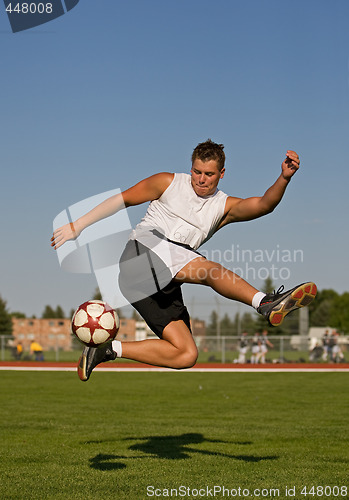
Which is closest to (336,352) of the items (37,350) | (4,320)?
(37,350)

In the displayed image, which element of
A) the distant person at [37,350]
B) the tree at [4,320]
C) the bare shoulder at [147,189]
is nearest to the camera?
the bare shoulder at [147,189]

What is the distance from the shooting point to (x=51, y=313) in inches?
6309

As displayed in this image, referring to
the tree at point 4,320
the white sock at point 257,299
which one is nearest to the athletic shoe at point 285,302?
the white sock at point 257,299

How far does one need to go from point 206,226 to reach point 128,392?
12328mm

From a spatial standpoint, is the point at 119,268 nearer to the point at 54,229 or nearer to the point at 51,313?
the point at 54,229

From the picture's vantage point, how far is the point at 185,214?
648 centimetres

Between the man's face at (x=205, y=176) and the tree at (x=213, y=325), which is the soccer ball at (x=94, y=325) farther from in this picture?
the tree at (x=213, y=325)

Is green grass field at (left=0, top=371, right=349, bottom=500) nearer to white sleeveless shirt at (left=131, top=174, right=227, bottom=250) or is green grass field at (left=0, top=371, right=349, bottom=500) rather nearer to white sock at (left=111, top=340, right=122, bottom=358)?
white sock at (left=111, top=340, right=122, bottom=358)

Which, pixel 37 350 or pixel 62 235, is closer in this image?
pixel 62 235

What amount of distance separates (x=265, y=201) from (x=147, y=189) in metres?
1.22

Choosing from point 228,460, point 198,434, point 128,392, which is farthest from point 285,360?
point 228,460

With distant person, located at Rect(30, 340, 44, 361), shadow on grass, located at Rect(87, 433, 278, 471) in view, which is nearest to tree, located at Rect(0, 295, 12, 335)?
distant person, located at Rect(30, 340, 44, 361)

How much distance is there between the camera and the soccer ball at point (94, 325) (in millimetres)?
6461

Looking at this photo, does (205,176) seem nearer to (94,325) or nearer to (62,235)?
(62,235)
